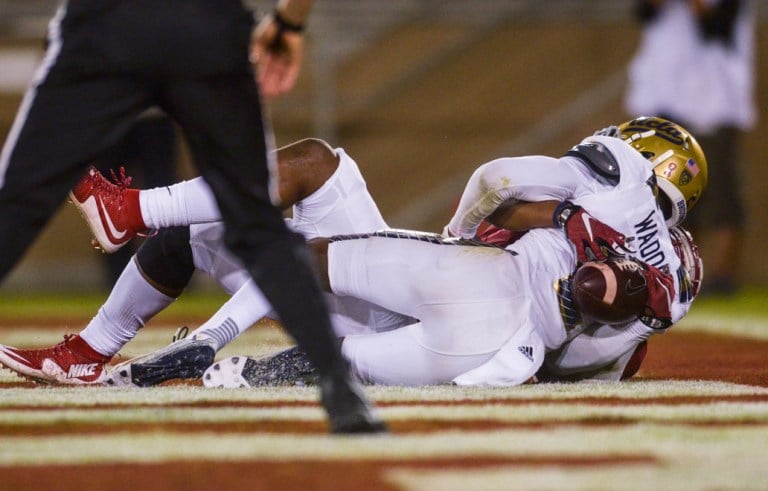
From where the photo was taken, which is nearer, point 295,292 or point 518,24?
point 295,292

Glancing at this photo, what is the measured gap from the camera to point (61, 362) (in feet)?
11.9

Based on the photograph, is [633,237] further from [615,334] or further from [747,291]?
[747,291]

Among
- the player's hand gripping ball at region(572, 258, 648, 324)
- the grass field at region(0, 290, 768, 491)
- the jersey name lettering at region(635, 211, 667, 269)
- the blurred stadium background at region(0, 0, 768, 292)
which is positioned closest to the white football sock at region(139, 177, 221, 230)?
the grass field at region(0, 290, 768, 491)

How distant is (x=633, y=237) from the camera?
3.56m

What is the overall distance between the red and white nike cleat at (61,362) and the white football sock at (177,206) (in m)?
0.42

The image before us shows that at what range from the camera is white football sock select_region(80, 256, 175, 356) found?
375cm

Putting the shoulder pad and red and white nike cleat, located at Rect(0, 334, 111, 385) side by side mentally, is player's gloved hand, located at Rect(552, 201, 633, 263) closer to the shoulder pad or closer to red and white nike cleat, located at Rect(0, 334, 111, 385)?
the shoulder pad

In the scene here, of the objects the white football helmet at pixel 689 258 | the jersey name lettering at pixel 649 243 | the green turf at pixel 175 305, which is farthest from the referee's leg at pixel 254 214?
the green turf at pixel 175 305

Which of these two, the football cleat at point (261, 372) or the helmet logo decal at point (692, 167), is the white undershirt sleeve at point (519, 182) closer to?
the helmet logo decal at point (692, 167)

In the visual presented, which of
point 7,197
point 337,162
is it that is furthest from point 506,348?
point 7,197

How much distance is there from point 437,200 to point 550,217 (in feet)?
18.0

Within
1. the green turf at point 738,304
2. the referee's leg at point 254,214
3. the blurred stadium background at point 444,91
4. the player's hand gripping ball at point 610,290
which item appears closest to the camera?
the referee's leg at point 254,214

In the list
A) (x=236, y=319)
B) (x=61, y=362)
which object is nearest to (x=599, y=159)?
(x=236, y=319)

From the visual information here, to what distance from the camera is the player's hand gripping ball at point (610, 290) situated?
3344mm
